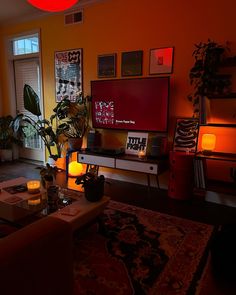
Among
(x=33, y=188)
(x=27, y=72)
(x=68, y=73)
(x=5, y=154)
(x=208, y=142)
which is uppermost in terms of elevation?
(x=27, y=72)

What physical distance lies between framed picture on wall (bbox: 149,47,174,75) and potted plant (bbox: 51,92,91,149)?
1142 mm

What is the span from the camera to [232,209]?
279 centimetres

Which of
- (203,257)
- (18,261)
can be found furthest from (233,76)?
(18,261)

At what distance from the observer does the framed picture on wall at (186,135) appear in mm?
2994

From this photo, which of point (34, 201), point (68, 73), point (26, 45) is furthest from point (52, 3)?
point (26, 45)

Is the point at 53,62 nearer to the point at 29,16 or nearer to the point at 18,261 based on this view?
the point at 29,16

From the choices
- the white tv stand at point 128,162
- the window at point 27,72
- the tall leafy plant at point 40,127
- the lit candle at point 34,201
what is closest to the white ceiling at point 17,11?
the window at point 27,72

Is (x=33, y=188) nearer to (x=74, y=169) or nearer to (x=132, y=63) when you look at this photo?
(x=74, y=169)

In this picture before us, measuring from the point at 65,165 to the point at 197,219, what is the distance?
2.37 m

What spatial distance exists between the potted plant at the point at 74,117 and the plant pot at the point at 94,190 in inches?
73.9

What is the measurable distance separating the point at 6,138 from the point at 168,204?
12.3 feet

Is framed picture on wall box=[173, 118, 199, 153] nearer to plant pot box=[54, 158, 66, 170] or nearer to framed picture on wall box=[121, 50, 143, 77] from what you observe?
framed picture on wall box=[121, 50, 143, 77]

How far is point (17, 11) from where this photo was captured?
4.15m

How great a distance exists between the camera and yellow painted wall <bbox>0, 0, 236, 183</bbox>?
281cm
